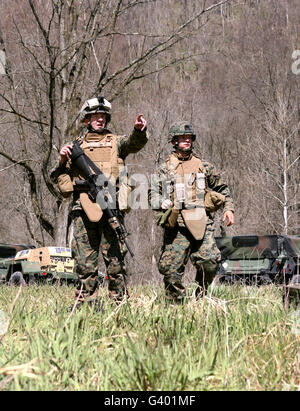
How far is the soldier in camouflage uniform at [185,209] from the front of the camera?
5.04 m

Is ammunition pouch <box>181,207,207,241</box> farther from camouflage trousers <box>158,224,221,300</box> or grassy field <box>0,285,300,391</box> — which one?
grassy field <box>0,285,300,391</box>

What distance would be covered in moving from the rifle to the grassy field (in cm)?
117

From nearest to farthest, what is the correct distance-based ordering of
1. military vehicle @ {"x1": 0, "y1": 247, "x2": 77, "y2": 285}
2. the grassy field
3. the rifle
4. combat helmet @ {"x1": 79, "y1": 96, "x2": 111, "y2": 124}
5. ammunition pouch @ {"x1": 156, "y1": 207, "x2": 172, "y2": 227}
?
the grassy field < the rifle < combat helmet @ {"x1": 79, "y1": 96, "x2": 111, "y2": 124} < ammunition pouch @ {"x1": 156, "y1": 207, "x2": 172, "y2": 227} < military vehicle @ {"x1": 0, "y1": 247, "x2": 77, "y2": 285}

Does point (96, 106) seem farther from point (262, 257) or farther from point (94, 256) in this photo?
point (262, 257)

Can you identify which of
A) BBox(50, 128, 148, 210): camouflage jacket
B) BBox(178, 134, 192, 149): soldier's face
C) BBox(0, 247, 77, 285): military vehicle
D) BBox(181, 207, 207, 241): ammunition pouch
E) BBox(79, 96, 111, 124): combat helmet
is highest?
BBox(79, 96, 111, 124): combat helmet

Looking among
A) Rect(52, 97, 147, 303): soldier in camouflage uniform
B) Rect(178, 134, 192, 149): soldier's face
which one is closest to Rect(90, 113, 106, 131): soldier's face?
Rect(52, 97, 147, 303): soldier in camouflage uniform

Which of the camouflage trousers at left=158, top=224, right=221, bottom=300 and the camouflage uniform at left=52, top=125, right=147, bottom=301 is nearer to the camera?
the camouflage uniform at left=52, top=125, right=147, bottom=301

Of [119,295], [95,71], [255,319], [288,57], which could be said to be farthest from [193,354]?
[288,57]

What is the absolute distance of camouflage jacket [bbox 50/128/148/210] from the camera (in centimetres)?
482

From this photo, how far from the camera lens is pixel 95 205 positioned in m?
4.78

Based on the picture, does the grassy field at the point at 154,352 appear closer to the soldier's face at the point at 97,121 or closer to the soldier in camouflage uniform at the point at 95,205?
the soldier in camouflage uniform at the point at 95,205

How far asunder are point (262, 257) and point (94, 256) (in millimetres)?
5952

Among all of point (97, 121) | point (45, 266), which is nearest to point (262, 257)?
point (45, 266)
